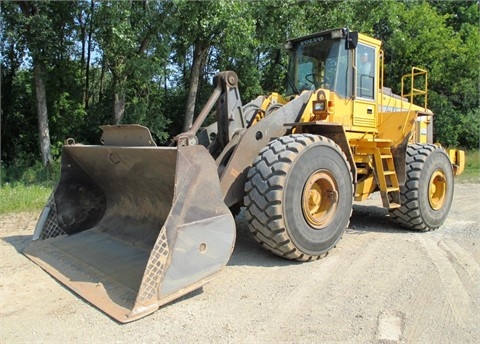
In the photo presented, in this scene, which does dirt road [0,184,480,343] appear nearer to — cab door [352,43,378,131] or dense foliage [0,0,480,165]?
cab door [352,43,378,131]

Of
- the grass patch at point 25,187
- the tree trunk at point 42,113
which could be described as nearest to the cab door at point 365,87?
the grass patch at point 25,187

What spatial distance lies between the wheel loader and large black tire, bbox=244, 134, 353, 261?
0.01 metres

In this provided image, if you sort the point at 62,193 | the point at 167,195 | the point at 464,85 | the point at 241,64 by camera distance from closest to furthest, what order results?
the point at 167,195
the point at 62,193
the point at 241,64
the point at 464,85

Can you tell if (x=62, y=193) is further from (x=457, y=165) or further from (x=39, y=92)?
(x=39, y=92)

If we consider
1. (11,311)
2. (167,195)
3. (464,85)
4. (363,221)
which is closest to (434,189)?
(363,221)

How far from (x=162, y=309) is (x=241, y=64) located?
42.8 feet

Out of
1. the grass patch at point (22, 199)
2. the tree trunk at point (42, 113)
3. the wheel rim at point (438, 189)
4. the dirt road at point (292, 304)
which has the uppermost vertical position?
the tree trunk at point (42, 113)

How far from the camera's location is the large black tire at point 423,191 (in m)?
6.17

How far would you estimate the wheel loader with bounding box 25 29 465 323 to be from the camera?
11.8 feet

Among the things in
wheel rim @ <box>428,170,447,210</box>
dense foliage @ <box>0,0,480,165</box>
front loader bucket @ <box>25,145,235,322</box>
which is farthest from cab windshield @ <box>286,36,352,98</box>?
dense foliage @ <box>0,0,480,165</box>

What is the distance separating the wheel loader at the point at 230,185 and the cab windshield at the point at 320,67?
2 centimetres

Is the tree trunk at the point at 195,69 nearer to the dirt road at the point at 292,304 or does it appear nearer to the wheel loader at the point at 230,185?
the wheel loader at the point at 230,185

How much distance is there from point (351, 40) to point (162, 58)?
778 cm

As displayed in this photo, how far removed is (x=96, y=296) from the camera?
139 inches
